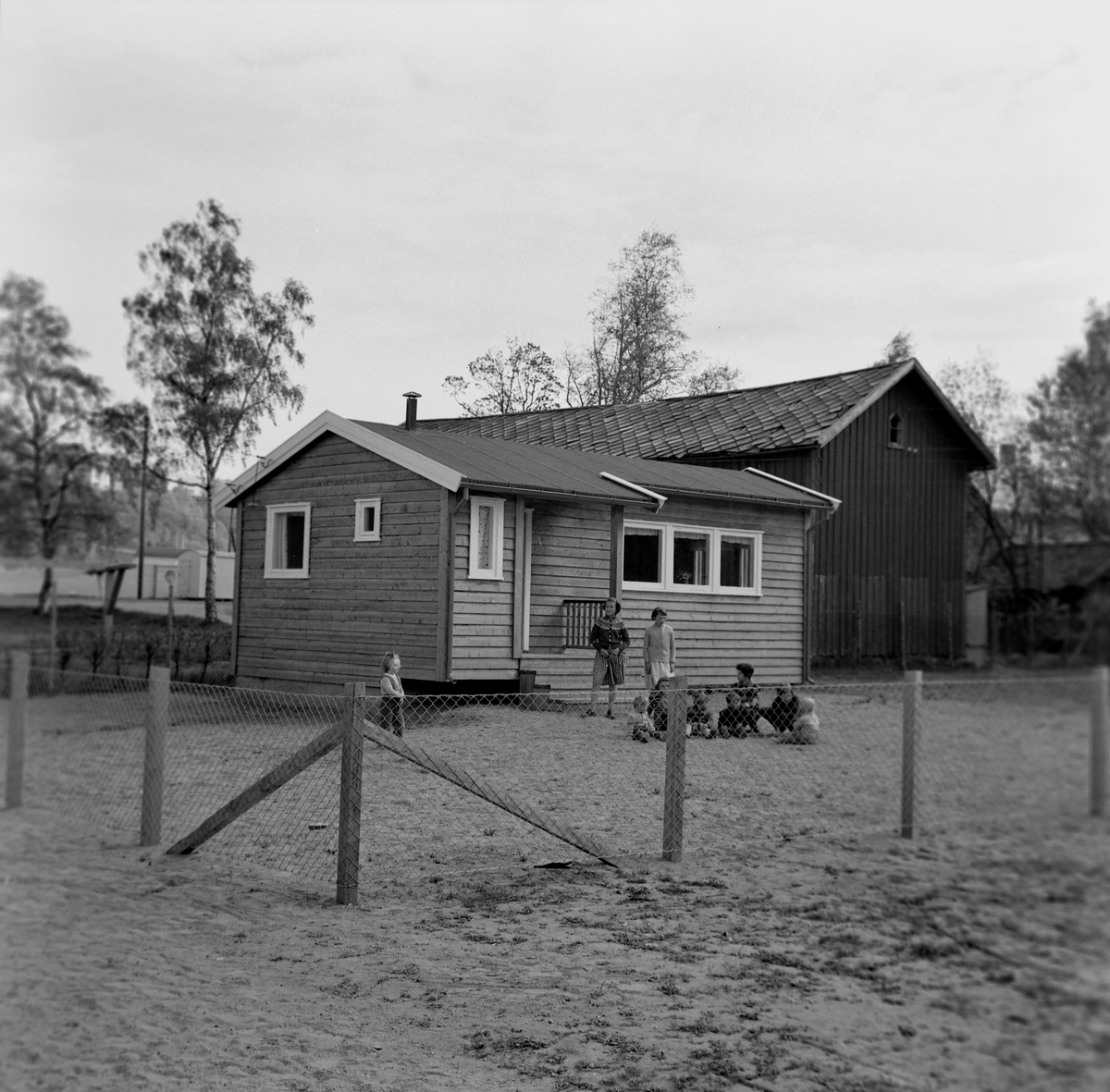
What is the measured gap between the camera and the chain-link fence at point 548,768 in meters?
1.15

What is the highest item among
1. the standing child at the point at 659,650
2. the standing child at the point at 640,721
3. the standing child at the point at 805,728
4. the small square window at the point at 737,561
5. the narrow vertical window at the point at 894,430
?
the narrow vertical window at the point at 894,430

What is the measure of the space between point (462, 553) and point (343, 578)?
0.27 meters

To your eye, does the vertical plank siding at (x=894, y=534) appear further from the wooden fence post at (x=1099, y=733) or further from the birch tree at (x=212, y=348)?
the birch tree at (x=212, y=348)

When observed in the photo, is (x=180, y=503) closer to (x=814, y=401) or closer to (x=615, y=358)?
(x=615, y=358)

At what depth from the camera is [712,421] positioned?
1800 millimetres

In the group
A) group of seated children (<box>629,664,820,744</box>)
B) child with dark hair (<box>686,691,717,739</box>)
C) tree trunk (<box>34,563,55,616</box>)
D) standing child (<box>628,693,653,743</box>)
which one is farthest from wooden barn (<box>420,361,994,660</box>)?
child with dark hair (<box>686,691,717,739</box>)

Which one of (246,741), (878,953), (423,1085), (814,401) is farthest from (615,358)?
(246,741)

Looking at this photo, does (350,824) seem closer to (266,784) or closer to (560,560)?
(266,784)

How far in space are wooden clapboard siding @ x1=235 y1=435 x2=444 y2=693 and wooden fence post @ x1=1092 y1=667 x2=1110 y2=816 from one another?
4.96 feet

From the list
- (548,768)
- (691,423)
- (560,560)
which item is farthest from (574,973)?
(691,423)

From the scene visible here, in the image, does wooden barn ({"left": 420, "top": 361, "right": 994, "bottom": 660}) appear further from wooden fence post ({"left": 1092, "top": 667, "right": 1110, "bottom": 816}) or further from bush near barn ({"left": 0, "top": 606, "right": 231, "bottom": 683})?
bush near barn ({"left": 0, "top": 606, "right": 231, "bottom": 683})

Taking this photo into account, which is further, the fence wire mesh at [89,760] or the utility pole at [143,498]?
the fence wire mesh at [89,760]

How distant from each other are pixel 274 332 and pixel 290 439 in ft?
0.66

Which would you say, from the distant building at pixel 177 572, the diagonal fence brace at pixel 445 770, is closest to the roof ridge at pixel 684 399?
the distant building at pixel 177 572
